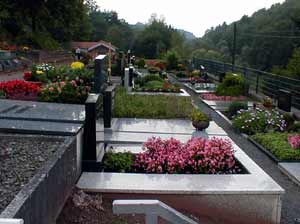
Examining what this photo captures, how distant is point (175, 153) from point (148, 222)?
3.75 meters

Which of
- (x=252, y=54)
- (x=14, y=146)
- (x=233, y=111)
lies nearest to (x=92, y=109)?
(x=14, y=146)

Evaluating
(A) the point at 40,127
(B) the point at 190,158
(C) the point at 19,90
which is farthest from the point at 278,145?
(C) the point at 19,90

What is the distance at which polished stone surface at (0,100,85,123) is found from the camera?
643 centimetres

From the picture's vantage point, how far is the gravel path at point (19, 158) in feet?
12.1

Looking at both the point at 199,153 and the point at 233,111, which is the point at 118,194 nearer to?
the point at 199,153

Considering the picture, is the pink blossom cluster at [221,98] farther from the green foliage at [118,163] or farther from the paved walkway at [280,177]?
the green foliage at [118,163]

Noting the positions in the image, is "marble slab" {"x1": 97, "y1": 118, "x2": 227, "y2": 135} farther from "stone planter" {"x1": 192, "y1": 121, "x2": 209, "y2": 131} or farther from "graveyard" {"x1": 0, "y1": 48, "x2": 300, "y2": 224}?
"stone planter" {"x1": 192, "y1": 121, "x2": 209, "y2": 131}

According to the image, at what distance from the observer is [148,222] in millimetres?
2334

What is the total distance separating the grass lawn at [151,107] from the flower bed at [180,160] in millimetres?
4167

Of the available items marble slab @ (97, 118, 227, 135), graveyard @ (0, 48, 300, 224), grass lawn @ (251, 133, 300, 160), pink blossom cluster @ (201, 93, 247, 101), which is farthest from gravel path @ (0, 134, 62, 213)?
pink blossom cluster @ (201, 93, 247, 101)

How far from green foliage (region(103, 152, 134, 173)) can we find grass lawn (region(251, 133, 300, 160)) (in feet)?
10.5

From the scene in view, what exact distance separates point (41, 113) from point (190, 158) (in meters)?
2.62

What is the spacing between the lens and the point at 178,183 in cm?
528

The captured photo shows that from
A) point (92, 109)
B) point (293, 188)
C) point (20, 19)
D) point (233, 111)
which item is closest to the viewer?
point (92, 109)
